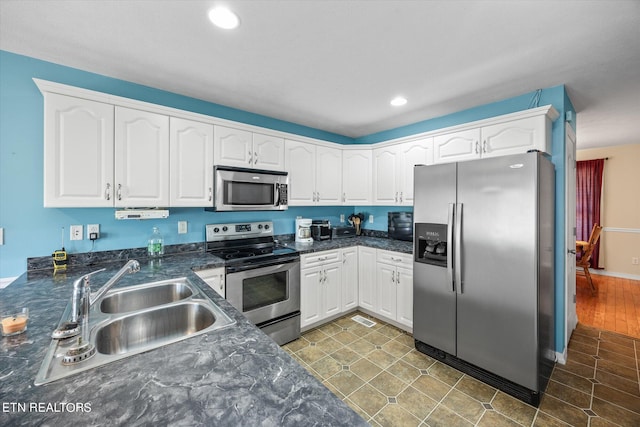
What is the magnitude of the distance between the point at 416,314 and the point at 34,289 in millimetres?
2858

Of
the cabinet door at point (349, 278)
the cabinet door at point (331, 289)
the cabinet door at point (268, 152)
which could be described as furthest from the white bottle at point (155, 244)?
the cabinet door at point (349, 278)

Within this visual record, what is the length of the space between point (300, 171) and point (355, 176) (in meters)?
0.86

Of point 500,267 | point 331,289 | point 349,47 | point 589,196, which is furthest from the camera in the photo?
point 589,196

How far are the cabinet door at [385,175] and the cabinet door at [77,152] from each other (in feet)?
9.31

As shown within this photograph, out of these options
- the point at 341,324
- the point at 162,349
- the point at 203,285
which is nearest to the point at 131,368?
the point at 162,349

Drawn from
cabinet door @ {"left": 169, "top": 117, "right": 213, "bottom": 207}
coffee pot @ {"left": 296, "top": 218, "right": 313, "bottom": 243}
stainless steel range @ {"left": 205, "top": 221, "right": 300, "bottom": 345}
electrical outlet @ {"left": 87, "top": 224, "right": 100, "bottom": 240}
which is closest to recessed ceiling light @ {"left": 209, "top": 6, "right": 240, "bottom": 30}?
cabinet door @ {"left": 169, "top": 117, "right": 213, "bottom": 207}

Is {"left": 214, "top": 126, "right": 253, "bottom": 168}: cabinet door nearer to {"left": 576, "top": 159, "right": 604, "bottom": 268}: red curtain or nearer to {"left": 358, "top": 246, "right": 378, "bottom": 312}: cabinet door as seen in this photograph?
{"left": 358, "top": 246, "right": 378, "bottom": 312}: cabinet door

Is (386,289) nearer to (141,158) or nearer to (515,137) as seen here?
(515,137)

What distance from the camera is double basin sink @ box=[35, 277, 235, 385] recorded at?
35.2 inches

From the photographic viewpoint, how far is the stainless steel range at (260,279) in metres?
2.39

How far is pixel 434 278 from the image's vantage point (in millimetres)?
2410

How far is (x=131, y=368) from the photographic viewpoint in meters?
0.86

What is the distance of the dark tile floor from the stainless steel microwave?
1.50 metres

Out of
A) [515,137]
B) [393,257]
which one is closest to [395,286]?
[393,257]
